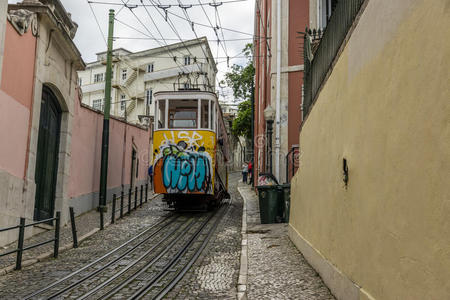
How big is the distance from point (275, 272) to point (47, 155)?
741 centimetres

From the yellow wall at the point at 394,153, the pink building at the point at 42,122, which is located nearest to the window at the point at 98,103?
the pink building at the point at 42,122

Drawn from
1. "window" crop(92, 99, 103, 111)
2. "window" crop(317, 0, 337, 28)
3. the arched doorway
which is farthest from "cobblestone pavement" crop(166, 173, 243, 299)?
"window" crop(92, 99, 103, 111)

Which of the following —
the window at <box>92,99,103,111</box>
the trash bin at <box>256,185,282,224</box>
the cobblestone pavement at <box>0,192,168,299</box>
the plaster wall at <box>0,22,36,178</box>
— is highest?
the window at <box>92,99,103,111</box>

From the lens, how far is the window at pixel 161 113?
1295cm

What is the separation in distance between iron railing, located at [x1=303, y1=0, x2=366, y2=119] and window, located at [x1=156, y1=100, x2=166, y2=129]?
5844 millimetres

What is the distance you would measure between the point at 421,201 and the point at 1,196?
7.60 meters

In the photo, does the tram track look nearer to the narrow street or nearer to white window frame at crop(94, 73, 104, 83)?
the narrow street

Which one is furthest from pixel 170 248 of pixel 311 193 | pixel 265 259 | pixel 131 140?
pixel 131 140

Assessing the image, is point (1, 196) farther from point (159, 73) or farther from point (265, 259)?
point (159, 73)

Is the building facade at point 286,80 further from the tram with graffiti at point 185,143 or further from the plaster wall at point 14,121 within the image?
the plaster wall at point 14,121

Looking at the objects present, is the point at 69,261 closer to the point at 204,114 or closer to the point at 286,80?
the point at 204,114

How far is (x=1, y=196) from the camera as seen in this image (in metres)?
7.70

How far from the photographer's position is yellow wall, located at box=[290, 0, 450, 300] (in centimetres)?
234

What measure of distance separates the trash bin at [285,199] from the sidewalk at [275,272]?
1.43m
